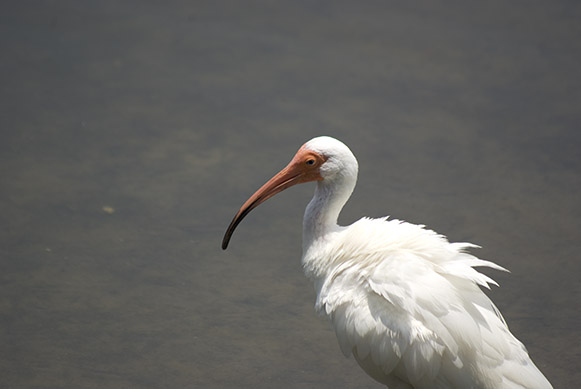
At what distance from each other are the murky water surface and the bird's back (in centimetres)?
77

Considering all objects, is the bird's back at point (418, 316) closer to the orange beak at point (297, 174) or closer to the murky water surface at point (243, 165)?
the orange beak at point (297, 174)

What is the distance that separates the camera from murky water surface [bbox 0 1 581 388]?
4293 millimetres

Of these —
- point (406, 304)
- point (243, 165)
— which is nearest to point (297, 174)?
point (406, 304)

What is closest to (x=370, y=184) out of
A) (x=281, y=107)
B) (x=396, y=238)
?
(x=281, y=107)

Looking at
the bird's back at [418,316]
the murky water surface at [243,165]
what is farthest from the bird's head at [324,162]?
the murky water surface at [243,165]

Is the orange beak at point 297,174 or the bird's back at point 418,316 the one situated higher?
the orange beak at point 297,174

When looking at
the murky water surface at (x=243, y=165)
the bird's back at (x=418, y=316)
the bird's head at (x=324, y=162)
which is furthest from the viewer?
the murky water surface at (x=243, y=165)

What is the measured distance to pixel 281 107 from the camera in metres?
6.41

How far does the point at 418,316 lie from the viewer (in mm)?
3303

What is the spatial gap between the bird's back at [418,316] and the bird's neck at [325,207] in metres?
0.21

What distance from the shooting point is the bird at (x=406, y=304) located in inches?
128

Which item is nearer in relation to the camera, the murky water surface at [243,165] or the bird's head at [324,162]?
the bird's head at [324,162]

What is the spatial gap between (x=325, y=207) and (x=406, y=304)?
71cm

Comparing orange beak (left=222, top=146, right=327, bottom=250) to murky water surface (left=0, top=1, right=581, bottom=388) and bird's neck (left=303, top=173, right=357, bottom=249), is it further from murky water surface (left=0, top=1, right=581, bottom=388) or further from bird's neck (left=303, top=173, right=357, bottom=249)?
murky water surface (left=0, top=1, right=581, bottom=388)
